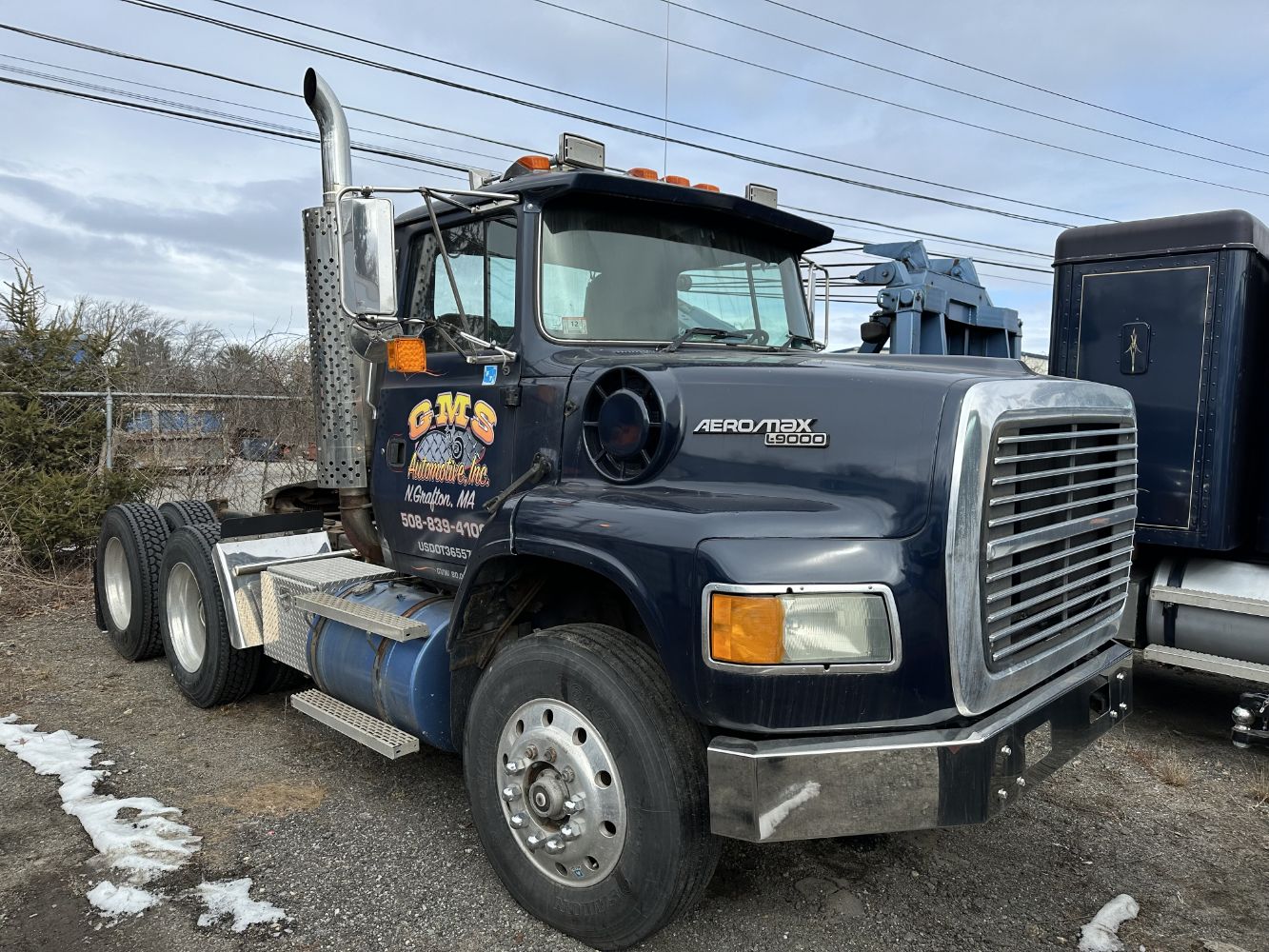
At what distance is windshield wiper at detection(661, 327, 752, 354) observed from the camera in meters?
3.41

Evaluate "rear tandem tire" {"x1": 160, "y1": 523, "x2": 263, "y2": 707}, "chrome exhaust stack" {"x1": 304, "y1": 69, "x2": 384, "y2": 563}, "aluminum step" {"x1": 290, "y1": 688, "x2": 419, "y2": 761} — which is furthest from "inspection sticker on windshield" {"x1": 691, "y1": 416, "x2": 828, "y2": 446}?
"rear tandem tire" {"x1": 160, "y1": 523, "x2": 263, "y2": 707}

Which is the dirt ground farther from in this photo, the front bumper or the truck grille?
the truck grille

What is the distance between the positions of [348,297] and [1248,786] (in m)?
4.46

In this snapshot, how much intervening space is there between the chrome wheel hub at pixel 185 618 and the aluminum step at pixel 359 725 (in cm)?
140

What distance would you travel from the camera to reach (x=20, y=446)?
27.9 feet

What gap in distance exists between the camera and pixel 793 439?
8.82ft

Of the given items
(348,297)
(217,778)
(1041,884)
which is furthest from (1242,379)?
(217,778)

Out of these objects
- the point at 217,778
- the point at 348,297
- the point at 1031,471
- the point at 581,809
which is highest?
the point at 348,297

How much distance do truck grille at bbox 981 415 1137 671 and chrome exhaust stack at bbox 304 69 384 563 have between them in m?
2.83

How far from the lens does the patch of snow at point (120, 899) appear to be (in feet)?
10.3

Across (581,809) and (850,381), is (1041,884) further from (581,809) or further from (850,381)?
(850,381)

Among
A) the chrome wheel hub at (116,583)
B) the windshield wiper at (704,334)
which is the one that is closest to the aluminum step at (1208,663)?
the windshield wiper at (704,334)

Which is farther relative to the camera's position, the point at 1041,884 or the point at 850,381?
the point at 1041,884

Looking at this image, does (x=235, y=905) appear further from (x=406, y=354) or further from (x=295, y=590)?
(x=406, y=354)
